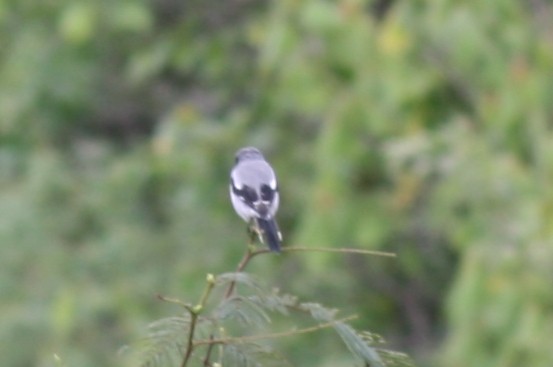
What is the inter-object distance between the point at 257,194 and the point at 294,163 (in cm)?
564

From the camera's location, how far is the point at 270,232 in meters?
→ 2.94

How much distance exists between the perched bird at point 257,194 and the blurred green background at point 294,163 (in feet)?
8.27

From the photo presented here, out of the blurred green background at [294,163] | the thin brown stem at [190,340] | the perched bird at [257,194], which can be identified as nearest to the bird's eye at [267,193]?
the perched bird at [257,194]

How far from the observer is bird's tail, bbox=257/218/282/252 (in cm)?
283

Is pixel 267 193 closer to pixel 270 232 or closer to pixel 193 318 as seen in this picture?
pixel 270 232

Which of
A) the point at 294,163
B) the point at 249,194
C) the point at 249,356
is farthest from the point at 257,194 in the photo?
the point at 294,163

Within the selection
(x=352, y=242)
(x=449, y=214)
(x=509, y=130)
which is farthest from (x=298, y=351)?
(x=509, y=130)

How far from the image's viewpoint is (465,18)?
6.59 meters

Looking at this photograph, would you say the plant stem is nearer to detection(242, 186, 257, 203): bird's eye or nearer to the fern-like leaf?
the fern-like leaf

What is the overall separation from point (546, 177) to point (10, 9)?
15.1 ft

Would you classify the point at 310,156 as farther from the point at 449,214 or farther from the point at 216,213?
the point at 449,214

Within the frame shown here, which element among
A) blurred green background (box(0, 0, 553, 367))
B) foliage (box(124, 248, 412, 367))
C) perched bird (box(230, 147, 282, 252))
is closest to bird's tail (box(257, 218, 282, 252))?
perched bird (box(230, 147, 282, 252))

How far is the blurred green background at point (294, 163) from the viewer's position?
6594 millimetres

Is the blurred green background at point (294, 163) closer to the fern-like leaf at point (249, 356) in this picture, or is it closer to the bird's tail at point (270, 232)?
the bird's tail at point (270, 232)
